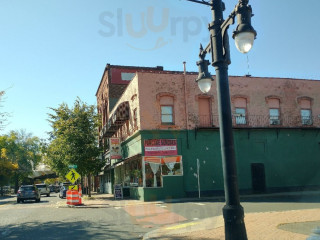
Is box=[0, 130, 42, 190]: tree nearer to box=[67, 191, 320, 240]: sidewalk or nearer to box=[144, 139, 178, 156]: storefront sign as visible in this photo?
box=[144, 139, 178, 156]: storefront sign

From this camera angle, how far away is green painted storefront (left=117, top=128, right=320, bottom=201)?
75.2 ft

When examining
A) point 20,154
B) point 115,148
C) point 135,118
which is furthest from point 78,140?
point 20,154

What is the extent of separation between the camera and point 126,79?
37750mm

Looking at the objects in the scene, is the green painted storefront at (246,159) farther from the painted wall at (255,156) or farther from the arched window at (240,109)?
the arched window at (240,109)

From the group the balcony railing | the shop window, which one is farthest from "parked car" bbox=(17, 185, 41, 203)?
the balcony railing

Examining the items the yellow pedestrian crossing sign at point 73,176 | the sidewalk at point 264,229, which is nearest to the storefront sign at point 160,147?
the yellow pedestrian crossing sign at point 73,176

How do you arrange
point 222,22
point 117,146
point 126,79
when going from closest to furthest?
point 222,22, point 117,146, point 126,79

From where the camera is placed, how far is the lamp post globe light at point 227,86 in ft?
19.2

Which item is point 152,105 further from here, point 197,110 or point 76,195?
point 76,195

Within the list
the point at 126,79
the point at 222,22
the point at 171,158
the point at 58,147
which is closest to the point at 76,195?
the point at 171,158

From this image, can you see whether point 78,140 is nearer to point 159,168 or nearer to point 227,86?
point 159,168

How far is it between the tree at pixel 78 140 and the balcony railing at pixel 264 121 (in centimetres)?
1099

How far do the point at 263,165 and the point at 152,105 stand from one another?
9.38 meters

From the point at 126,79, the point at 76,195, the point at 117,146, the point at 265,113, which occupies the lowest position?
the point at 76,195
